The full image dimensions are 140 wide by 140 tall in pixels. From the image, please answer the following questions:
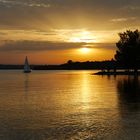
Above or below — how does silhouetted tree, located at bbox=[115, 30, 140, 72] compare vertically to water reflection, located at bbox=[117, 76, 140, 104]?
above

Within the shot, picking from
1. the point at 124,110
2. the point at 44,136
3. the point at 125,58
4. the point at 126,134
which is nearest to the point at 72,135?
the point at 44,136

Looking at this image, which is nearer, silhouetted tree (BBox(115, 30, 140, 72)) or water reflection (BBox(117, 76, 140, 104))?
water reflection (BBox(117, 76, 140, 104))

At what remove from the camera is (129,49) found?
424 feet

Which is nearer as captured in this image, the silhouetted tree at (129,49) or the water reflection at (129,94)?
the water reflection at (129,94)

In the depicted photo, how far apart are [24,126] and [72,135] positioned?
3.97 metres

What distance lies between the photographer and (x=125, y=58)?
422ft

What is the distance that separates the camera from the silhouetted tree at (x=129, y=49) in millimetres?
129125

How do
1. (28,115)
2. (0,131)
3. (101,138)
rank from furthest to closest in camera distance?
(28,115) < (0,131) < (101,138)

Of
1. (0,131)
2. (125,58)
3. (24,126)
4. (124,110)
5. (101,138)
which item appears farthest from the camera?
(125,58)

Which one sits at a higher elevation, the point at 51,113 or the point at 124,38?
the point at 124,38

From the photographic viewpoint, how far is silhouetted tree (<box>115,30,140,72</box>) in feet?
424

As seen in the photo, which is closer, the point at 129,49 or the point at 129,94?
the point at 129,94

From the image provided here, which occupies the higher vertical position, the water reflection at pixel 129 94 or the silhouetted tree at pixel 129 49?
the silhouetted tree at pixel 129 49

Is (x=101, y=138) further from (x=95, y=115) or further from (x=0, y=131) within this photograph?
(x=95, y=115)
